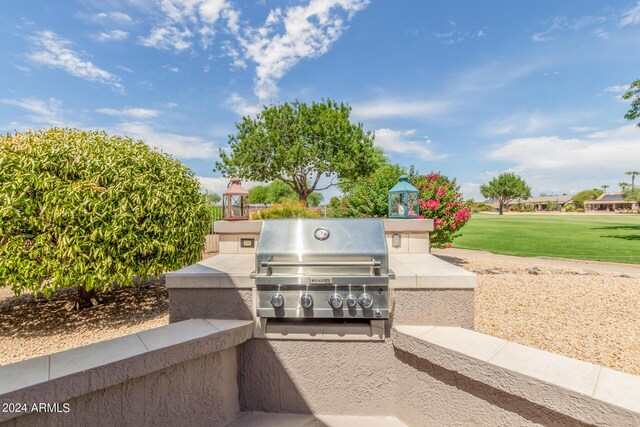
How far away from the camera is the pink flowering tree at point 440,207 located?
8.79m

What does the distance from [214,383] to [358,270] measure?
183 centimetres

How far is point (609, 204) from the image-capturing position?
8575cm

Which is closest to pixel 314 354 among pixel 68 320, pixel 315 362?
pixel 315 362

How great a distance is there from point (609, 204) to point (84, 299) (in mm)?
122603

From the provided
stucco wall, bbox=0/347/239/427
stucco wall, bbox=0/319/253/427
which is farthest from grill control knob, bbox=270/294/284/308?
stucco wall, bbox=0/347/239/427

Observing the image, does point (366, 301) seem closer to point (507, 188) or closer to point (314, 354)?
point (314, 354)

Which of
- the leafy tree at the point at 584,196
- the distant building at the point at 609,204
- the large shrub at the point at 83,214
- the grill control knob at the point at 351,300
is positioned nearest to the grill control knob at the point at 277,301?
the grill control knob at the point at 351,300

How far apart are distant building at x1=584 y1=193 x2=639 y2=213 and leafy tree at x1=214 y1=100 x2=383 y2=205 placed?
329 feet

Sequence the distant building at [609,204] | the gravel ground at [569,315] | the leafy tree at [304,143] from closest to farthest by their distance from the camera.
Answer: the gravel ground at [569,315]
the leafy tree at [304,143]
the distant building at [609,204]

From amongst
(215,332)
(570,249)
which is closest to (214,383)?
(215,332)

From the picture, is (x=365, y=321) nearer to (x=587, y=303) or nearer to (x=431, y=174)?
(x=587, y=303)

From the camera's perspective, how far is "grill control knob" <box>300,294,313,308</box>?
2.79 m

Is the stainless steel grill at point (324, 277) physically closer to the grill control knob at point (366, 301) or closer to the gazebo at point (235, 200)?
the grill control knob at point (366, 301)

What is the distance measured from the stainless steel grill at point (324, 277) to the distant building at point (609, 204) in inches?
4562
